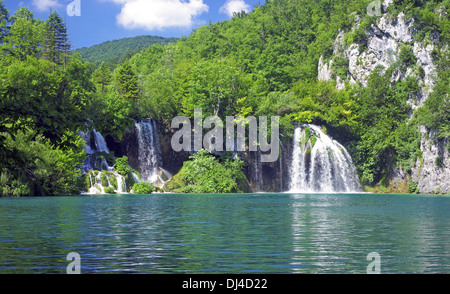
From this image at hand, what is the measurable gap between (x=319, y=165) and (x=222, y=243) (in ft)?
173

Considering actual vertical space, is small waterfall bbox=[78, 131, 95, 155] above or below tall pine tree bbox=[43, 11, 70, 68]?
below

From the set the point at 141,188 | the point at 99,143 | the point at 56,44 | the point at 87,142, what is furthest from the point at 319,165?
the point at 56,44

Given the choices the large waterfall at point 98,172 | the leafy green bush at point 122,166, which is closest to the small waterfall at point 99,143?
the large waterfall at point 98,172

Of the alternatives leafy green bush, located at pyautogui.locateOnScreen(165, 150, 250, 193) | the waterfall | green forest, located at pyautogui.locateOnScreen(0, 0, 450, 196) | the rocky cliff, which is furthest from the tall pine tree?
the rocky cliff

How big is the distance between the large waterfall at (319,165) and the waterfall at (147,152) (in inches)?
692

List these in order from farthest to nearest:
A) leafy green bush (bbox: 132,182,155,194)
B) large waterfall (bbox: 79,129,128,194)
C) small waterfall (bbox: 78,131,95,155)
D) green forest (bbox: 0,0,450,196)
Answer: small waterfall (bbox: 78,131,95,155)
leafy green bush (bbox: 132,182,155,194)
green forest (bbox: 0,0,450,196)
large waterfall (bbox: 79,129,128,194)

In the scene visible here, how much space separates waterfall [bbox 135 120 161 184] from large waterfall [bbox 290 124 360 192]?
1758cm

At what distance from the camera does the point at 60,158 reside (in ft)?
167

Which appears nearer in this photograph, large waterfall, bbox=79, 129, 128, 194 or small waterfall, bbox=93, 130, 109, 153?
large waterfall, bbox=79, 129, 128, 194

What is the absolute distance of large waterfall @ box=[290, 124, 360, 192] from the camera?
68.1 metres

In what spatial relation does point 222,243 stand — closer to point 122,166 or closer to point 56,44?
point 122,166

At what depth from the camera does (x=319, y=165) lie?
68.2 m

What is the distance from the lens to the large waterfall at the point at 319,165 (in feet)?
223

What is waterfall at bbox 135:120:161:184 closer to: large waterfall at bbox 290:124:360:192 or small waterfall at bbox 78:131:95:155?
small waterfall at bbox 78:131:95:155
